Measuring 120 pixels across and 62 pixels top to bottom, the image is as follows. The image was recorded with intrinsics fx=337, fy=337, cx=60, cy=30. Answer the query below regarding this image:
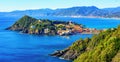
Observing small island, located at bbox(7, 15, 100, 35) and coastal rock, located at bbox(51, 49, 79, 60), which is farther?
small island, located at bbox(7, 15, 100, 35)

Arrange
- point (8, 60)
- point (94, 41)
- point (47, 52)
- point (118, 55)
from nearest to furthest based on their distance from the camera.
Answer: point (118, 55), point (94, 41), point (8, 60), point (47, 52)

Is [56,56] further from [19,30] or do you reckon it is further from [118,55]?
[19,30]

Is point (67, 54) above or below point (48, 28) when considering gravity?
above

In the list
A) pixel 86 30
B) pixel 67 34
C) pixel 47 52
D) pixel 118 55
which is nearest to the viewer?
pixel 118 55

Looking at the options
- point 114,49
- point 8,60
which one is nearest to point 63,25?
point 8,60

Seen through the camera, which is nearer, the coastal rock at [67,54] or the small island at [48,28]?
the coastal rock at [67,54]

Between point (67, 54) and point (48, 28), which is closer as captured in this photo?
point (67, 54)

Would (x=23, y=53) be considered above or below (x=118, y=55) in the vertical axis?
below

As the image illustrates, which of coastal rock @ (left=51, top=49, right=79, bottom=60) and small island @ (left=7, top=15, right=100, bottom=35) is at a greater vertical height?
coastal rock @ (left=51, top=49, right=79, bottom=60)

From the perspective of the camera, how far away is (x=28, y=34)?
172250mm

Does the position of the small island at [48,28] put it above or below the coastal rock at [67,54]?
below

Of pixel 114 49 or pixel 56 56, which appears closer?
pixel 114 49

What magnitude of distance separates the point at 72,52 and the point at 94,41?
27.0 feet

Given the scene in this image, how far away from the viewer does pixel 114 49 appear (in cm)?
5822
